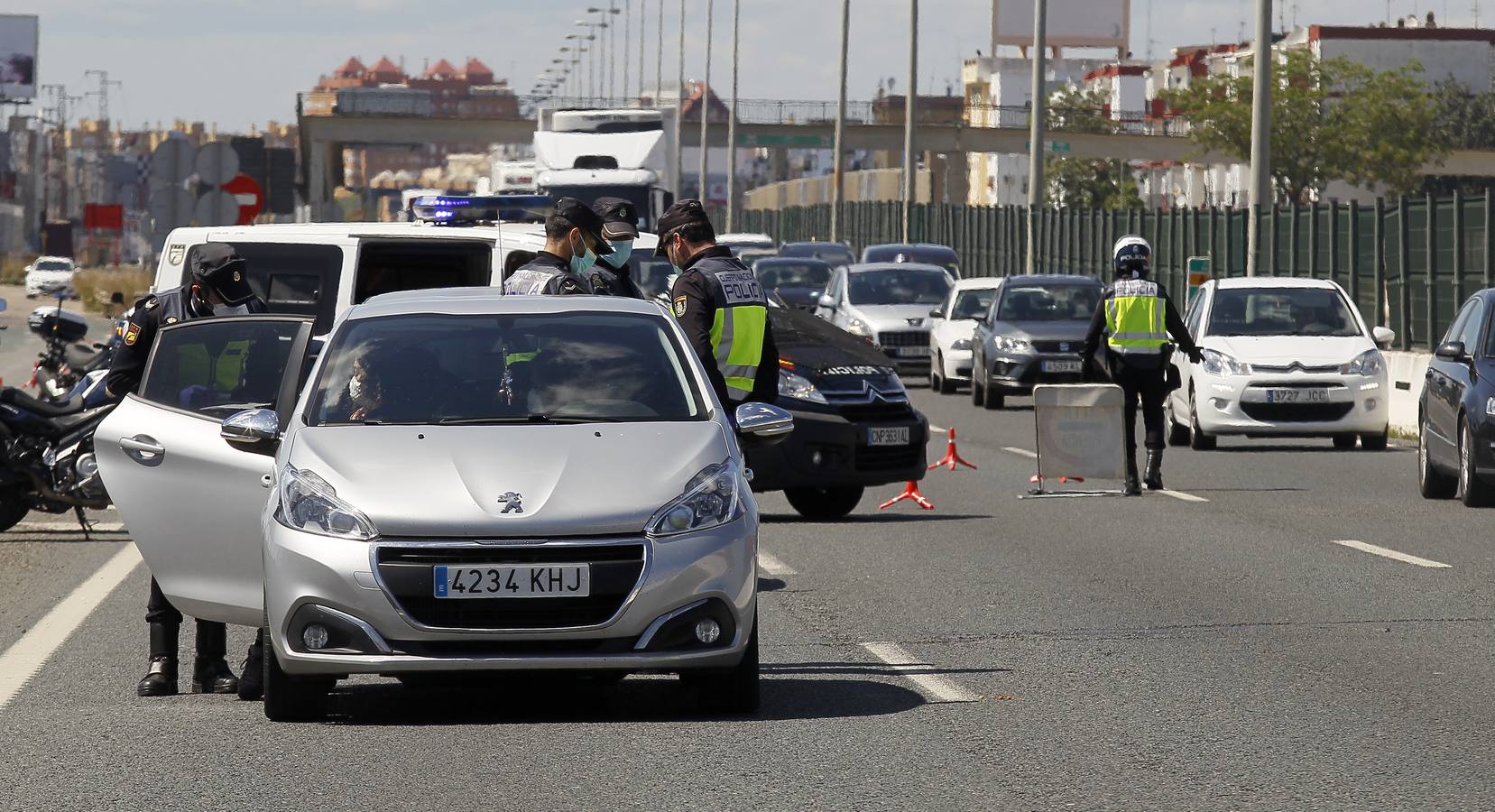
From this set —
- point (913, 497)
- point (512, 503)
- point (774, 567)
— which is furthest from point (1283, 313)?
point (512, 503)

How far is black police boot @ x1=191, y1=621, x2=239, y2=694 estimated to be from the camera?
31.4 ft

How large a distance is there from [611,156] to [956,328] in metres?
9.76

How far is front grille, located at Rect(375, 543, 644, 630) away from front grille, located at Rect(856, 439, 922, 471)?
858 cm

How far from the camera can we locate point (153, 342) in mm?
9930

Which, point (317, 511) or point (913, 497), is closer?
point (317, 511)

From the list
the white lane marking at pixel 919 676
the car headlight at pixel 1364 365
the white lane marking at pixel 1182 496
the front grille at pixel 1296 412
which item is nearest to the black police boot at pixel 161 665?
the white lane marking at pixel 919 676

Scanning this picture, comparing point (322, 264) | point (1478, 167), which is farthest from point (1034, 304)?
point (1478, 167)

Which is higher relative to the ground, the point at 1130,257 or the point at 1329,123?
the point at 1329,123

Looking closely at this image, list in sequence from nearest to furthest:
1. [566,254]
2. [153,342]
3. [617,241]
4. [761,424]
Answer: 1. [761,424]
2. [153,342]
3. [566,254]
4. [617,241]

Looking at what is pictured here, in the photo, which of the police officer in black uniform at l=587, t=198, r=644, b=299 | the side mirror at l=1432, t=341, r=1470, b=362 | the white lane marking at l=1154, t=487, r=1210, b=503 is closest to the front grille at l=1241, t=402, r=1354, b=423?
the white lane marking at l=1154, t=487, r=1210, b=503

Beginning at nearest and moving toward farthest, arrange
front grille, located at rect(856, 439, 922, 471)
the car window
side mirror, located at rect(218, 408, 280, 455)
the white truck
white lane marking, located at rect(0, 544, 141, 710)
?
side mirror, located at rect(218, 408, 280, 455) < the car window < white lane marking, located at rect(0, 544, 141, 710) < front grille, located at rect(856, 439, 922, 471) < the white truck

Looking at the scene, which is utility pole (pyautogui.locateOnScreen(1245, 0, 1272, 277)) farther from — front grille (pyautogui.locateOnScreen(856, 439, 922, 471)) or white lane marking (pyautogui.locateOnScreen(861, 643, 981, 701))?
white lane marking (pyautogui.locateOnScreen(861, 643, 981, 701))

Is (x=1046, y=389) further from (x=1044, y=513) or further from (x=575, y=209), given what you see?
(x=575, y=209)

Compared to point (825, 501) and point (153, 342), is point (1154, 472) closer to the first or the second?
point (825, 501)
